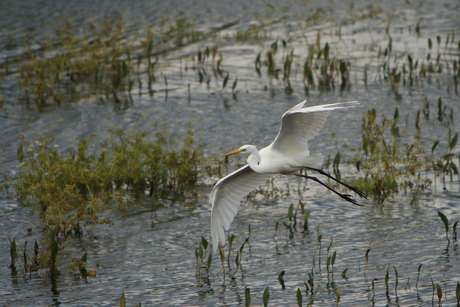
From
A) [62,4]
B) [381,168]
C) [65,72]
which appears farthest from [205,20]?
[381,168]

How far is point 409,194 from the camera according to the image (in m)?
7.58

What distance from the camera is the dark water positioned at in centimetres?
532

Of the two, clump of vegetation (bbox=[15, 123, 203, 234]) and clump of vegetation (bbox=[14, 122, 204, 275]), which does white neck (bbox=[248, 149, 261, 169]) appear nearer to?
clump of vegetation (bbox=[14, 122, 204, 275])

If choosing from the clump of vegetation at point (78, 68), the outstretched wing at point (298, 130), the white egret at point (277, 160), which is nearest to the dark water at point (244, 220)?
the clump of vegetation at point (78, 68)

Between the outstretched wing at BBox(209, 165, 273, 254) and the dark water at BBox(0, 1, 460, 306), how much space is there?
Result: 440 millimetres

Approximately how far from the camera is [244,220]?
711cm

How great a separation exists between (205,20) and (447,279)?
41.3ft

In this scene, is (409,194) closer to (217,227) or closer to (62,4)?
(217,227)

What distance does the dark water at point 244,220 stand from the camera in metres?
5.32

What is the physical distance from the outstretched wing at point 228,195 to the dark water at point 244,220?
0.44m

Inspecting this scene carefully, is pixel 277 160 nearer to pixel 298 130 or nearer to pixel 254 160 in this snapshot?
pixel 254 160

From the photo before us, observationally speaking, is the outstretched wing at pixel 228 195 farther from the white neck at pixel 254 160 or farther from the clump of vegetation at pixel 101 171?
the clump of vegetation at pixel 101 171

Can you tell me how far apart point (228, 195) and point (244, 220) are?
97 centimetres

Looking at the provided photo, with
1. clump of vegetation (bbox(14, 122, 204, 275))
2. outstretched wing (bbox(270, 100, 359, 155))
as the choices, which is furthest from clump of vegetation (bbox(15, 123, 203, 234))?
outstretched wing (bbox(270, 100, 359, 155))
